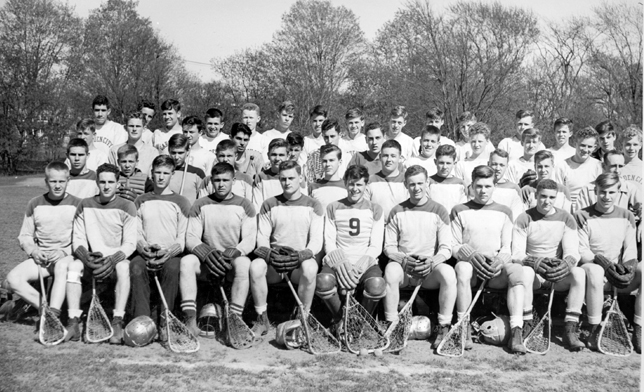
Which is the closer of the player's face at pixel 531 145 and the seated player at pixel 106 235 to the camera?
the seated player at pixel 106 235

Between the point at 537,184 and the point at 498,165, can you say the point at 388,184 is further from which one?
the point at 537,184

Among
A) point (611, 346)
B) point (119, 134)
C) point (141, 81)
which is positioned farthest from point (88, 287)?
point (141, 81)

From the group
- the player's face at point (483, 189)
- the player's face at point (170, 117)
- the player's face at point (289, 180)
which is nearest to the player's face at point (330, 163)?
the player's face at point (289, 180)

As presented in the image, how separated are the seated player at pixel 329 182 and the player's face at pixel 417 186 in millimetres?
762

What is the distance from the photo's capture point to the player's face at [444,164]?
561 centimetres

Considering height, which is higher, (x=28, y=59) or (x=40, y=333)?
(x=28, y=59)

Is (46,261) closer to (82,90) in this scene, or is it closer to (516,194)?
(516,194)

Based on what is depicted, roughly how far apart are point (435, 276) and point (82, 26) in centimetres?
2500

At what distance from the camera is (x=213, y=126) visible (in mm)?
7027

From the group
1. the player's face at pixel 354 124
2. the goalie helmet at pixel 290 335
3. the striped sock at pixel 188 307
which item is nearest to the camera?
the goalie helmet at pixel 290 335

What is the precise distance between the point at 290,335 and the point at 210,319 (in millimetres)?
874

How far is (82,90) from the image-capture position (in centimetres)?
2681

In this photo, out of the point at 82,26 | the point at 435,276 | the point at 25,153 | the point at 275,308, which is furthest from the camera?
the point at 25,153

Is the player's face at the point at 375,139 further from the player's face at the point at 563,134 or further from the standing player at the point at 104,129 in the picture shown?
the standing player at the point at 104,129
